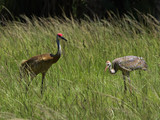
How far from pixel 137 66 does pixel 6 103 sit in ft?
6.45

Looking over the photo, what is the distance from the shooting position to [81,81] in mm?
4555

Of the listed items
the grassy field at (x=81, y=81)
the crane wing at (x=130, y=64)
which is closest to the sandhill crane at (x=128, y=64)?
the crane wing at (x=130, y=64)

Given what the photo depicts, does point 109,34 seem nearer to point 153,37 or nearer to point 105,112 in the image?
point 153,37

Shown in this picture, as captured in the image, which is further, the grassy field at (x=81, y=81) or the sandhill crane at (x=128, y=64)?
the sandhill crane at (x=128, y=64)

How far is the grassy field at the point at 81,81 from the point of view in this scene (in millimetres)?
2980

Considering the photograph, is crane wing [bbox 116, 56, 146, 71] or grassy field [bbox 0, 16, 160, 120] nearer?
grassy field [bbox 0, 16, 160, 120]

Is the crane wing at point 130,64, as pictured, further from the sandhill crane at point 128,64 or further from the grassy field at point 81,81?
the grassy field at point 81,81

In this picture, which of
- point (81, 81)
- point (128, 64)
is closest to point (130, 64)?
point (128, 64)

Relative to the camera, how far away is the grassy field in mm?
2980

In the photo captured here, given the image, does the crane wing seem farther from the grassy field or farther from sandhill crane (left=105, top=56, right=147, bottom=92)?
the grassy field

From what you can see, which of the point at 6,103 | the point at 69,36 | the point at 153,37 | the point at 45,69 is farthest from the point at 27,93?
the point at 153,37

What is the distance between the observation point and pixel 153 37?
638cm

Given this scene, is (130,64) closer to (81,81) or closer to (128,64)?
(128,64)

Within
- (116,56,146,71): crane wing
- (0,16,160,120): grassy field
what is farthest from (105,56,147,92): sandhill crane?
(0,16,160,120): grassy field
